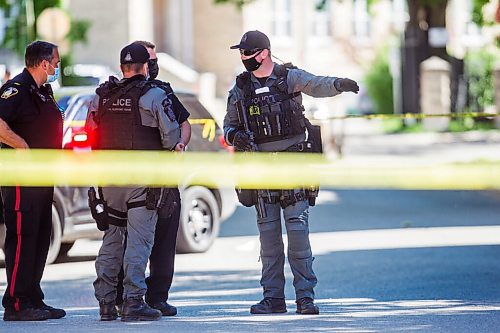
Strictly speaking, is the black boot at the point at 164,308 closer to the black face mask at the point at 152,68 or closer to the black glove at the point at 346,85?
the black face mask at the point at 152,68

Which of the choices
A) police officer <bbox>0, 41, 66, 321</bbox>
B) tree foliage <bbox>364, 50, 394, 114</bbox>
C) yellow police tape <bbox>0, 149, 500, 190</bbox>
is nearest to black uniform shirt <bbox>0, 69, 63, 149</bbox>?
police officer <bbox>0, 41, 66, 321</bbox>

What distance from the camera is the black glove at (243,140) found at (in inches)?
408

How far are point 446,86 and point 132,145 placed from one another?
1342 inches

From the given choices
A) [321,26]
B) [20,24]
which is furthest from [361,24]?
[20,24]

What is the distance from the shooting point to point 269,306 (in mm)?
10445

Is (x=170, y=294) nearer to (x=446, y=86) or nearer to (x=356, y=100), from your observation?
(x=446, y=86)

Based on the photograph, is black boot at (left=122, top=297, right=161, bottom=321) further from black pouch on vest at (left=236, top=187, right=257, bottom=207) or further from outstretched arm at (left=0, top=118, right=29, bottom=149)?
outstretched arm at (left=0, top=118, right=29, bottom=149)

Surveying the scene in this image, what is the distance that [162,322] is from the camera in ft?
32.6

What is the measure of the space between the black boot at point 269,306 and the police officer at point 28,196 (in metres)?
1.29

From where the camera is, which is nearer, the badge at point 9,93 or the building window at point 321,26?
the badge at point 9,93

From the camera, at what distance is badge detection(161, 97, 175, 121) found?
1005cm

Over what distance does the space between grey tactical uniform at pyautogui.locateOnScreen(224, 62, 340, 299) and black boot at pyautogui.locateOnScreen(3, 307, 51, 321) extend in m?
1.50

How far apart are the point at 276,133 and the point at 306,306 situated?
1161 mm

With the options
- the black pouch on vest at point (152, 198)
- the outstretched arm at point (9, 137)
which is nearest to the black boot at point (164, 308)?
the black pouch on vest at point (152, 198)
